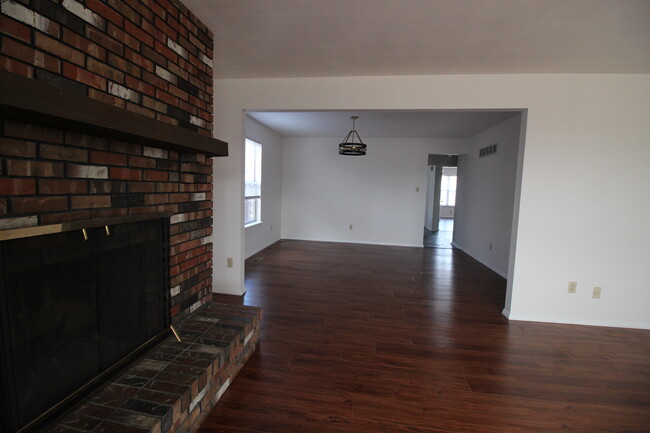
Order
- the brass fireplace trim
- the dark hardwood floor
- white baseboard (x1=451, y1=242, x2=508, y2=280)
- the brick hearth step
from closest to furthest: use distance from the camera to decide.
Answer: the brass fireplace trim, the brick hearth step, the dark hardwood floor, white baseboard (x1=451, y1=242, x2=508, y2=280)

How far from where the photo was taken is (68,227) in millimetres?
1166

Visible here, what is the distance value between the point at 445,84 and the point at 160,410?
3.36 meters

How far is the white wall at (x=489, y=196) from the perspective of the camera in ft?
14.9

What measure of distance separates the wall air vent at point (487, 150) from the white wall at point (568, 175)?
7.42ft

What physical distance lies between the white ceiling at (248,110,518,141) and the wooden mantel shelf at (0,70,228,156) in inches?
119

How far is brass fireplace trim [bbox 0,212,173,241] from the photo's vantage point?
975 mm

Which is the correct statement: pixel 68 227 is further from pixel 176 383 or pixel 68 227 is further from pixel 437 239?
pixel 437 239

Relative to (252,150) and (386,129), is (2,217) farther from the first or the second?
(386,129)

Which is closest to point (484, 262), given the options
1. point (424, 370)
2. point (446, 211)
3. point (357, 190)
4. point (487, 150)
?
point (487, 150)

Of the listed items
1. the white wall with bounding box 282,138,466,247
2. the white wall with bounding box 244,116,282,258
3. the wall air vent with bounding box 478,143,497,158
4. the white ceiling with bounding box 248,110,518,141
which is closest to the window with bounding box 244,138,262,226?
the white wall with bounding box 244,116,282,258

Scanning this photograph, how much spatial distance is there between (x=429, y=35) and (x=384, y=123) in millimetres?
2930

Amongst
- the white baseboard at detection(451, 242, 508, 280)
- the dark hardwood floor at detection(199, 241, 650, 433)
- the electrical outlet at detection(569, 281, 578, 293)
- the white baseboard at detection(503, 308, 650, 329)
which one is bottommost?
the dark hardwood floor at detection(199, 241, 650, 433)

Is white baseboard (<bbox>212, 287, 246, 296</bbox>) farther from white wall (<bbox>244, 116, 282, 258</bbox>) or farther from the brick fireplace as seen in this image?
white wall (<bbox>244, 116, 282, 258</bbox>)

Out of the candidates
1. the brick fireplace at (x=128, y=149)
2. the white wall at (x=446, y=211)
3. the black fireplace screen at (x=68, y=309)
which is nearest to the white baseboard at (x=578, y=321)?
the brick fireplace at (x=128, y=149)
